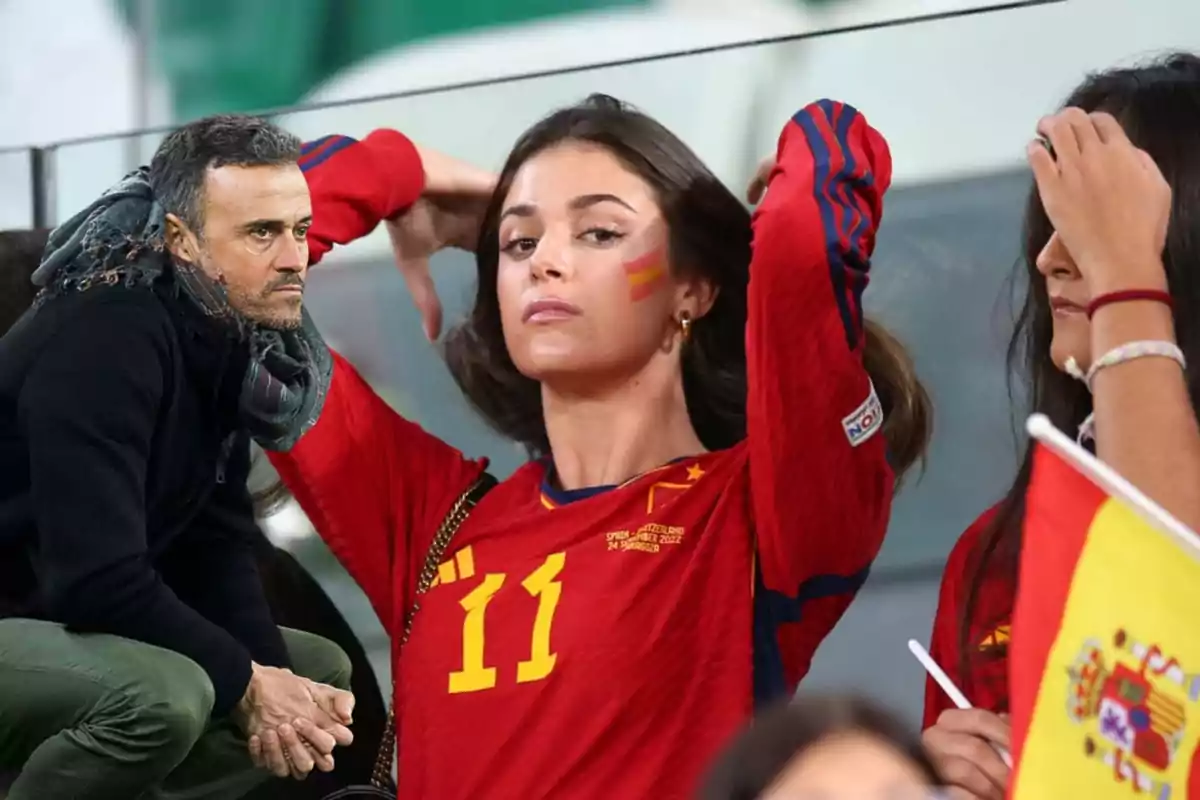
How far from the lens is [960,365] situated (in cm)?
120

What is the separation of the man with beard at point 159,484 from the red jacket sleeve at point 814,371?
28cm

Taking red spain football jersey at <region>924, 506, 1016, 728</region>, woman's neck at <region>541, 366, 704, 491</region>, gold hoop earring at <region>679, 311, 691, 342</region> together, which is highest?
gold hoop earring at <region>679, 311, 691, 342</region>

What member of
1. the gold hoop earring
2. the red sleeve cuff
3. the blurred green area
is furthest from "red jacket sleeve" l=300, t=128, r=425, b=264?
the blurred green area

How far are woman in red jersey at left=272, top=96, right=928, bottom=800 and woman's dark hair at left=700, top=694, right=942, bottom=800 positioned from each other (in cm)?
30

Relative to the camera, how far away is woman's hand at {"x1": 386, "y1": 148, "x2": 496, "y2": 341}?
51.4 inches

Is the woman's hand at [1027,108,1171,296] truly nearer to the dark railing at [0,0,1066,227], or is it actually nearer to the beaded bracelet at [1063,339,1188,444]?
the beaded bracelet at [1063,339,1188,444]

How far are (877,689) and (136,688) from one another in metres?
0.45

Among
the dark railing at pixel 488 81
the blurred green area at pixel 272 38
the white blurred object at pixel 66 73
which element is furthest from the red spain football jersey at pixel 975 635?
the white blurred object at pixel 66 73

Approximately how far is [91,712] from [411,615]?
9.9 inches

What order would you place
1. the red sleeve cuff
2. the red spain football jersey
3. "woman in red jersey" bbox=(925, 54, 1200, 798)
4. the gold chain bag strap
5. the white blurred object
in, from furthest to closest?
the white blurred object → the red sleeve cuff → the gold chain bag strap → the red spain football jersey → "woman in red jersey" bbox=(925, 54, 1200, 798)

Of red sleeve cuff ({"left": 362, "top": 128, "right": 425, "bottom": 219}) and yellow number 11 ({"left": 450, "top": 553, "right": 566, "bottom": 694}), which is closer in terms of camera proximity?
yellow number 11 ({"left": 450, "top": 553, "right": 566, "bottom": 694})

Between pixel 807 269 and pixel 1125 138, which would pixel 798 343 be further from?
pixel 1125 138

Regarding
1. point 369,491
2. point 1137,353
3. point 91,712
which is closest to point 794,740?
point 1137,353

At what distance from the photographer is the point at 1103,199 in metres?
0.97
